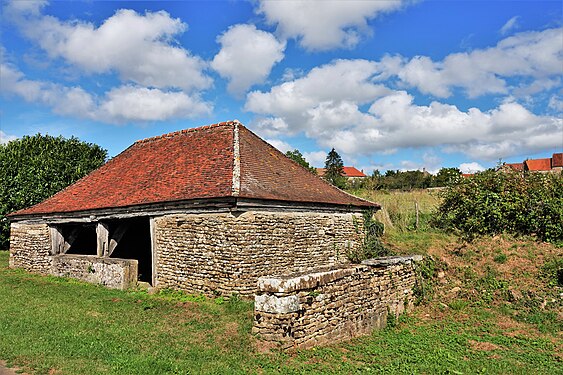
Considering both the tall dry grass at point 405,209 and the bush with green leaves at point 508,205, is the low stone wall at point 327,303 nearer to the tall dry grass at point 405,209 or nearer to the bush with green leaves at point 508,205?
the bush with green leaves at point 508,205

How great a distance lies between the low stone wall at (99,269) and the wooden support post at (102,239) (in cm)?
30

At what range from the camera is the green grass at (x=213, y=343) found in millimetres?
6012

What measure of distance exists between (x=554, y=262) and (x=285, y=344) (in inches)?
313

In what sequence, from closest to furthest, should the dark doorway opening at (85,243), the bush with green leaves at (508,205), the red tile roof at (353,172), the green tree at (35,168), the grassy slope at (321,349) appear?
the grassy slope at (321,349), the bush with green leaves at (508,205), the dark doorway opening at (85,243), the green tree at (35,168), the red tile roof at (353,172)

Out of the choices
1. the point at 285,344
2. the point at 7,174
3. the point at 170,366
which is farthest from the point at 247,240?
the point at 7,174

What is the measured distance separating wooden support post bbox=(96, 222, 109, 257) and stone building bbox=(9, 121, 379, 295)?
1.3 inches

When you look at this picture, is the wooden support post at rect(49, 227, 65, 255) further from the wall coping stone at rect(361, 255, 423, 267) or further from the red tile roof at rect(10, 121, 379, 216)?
the wall coping stone at rect(361, 255, 423, 267)

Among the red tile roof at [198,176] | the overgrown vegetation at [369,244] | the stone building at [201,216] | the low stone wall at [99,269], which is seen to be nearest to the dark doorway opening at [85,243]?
the stone building at [201,216]

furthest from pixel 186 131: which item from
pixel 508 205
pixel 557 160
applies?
pixel 557 160

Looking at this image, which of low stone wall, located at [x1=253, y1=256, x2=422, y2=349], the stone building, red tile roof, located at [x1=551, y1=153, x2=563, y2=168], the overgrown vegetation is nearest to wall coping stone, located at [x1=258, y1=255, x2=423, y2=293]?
low stone wall, located at [x1=253, y1=256, x2=422, y2=349]

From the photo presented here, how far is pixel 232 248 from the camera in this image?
997 cm

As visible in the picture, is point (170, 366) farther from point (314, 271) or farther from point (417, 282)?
point (417, 282)

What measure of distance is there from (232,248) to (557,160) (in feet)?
178

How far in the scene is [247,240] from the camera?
32.9ft
